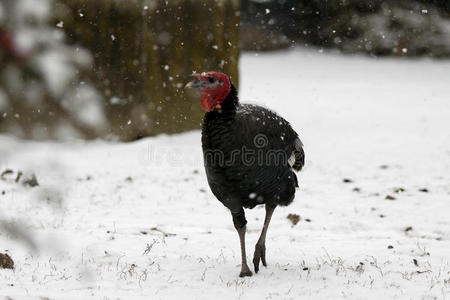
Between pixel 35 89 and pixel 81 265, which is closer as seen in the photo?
pixel 35 89

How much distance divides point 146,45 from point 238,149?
7099 millimetres

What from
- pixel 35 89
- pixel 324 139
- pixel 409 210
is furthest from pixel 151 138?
pixel 35 89

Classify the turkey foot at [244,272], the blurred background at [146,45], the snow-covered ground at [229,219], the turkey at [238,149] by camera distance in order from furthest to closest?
the turkey foot at [244,272], the turkey at [238,149], the snow-covered ground at [229,219], the blurred background at [146,45]

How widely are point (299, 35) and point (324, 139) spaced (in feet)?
38.0

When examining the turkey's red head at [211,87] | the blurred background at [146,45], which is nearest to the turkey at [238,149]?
the turkey's red head at [211,87]

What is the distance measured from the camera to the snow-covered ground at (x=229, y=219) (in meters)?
4.18

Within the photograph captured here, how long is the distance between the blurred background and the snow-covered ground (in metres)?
0.23

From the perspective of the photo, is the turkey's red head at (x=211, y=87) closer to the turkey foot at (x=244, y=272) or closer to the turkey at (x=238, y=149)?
the turkey at (x=238, y=149)

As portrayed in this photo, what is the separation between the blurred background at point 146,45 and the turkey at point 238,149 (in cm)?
93

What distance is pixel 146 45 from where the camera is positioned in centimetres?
1092

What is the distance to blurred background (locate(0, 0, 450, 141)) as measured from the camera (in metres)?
1.67

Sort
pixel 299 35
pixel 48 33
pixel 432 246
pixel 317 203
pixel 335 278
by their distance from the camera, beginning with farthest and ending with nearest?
pixel 299 35 → pixel 317 203 → pixel 432 246 → pixel 335 278 → pixel 48 33

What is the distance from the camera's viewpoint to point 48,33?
64.9 inches

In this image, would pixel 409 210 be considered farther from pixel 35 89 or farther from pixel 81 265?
pixel 35 89
